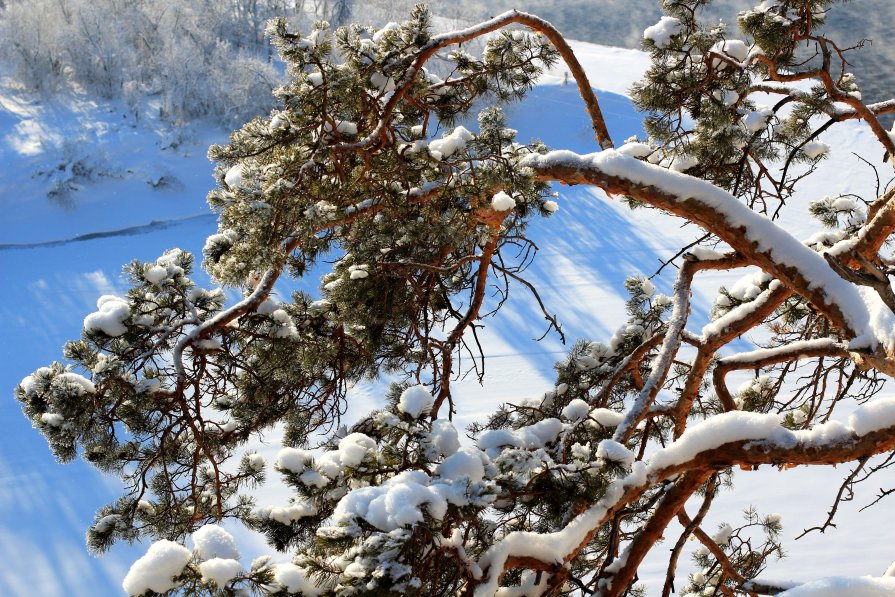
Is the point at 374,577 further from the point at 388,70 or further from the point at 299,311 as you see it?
the point at 299,311

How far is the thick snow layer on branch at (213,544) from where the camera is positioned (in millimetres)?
1829

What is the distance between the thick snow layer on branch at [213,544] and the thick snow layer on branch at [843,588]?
3.78 ft

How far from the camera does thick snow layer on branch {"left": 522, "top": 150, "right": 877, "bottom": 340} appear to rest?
2377mm

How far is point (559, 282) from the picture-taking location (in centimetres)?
1020

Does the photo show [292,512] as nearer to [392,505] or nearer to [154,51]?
[392,505]

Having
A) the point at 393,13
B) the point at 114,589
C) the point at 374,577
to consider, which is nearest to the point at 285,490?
the point at 114,589

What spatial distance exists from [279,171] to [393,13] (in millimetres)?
15089

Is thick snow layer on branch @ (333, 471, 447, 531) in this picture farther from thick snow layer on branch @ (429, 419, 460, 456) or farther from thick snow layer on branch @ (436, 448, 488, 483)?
thick snow layer on branch @ (429, 419, 460, 456)

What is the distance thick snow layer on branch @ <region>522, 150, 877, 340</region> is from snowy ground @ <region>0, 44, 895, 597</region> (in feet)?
14.7

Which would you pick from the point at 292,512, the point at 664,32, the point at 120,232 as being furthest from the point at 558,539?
the point at 120,232

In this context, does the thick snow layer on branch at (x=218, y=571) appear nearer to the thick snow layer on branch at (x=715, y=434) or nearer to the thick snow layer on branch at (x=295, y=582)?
the thick snow layer on branch at (x=295, y=582)

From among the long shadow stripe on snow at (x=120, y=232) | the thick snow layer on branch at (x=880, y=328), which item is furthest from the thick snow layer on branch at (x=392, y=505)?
the long shadow stripe on snow at (x=120, y=232)

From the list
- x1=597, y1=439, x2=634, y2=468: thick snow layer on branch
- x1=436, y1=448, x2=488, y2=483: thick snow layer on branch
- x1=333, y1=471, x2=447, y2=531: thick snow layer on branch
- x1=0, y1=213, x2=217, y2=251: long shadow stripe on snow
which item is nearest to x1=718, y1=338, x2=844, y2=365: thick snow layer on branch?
x1=597, y1=439, x2=634, y2=468: thick snow layer on branch

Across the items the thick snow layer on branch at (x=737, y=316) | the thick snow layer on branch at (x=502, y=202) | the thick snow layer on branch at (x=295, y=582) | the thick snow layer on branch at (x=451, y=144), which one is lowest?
the thick snow layer on branch at (x=295, y=582)
